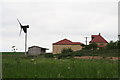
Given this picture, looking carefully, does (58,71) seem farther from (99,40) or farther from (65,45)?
(99,40)

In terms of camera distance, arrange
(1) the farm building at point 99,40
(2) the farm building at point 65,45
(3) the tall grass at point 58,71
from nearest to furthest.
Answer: (3) the tall grass at point 58,71 < (2) the farm building at point 65,45 < (1) the farm building at point 99,40

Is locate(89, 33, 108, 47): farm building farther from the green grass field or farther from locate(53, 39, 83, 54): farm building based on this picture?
the green grass field

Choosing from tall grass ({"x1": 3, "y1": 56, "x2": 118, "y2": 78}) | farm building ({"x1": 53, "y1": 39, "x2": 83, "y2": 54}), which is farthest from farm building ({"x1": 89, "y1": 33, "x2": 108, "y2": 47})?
tall grass ({"x1": 3, "y1": 56, "x2": 118, "y2": 78})

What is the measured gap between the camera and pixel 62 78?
6605mm

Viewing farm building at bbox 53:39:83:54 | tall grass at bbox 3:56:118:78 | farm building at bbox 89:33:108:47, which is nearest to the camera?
tall grass at bbox 3:56:118:78

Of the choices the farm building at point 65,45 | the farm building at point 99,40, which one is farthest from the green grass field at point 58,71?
the farm building at point 99,40

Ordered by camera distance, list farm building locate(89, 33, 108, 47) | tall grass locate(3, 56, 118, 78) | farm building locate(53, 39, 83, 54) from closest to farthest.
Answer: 1. tall grass locate(3, 56, 118, 78)
2. farm building locate(53, 39, 83, 54)
3. farm building locate(89, 33, 108, 47)

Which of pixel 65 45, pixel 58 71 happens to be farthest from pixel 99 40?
pixel 58 71

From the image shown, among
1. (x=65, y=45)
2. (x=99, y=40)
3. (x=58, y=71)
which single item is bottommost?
(x=58, y=71)

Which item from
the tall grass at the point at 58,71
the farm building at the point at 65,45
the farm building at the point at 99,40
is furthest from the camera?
the farm building at the point at 99,40

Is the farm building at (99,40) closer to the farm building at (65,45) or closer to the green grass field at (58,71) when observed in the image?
the farm building at (65,45)

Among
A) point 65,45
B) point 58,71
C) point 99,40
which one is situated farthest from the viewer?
point 99,40

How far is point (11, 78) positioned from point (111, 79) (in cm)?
260

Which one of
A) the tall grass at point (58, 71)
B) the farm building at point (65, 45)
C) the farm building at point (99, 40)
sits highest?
the farm building at point (99, 40)
